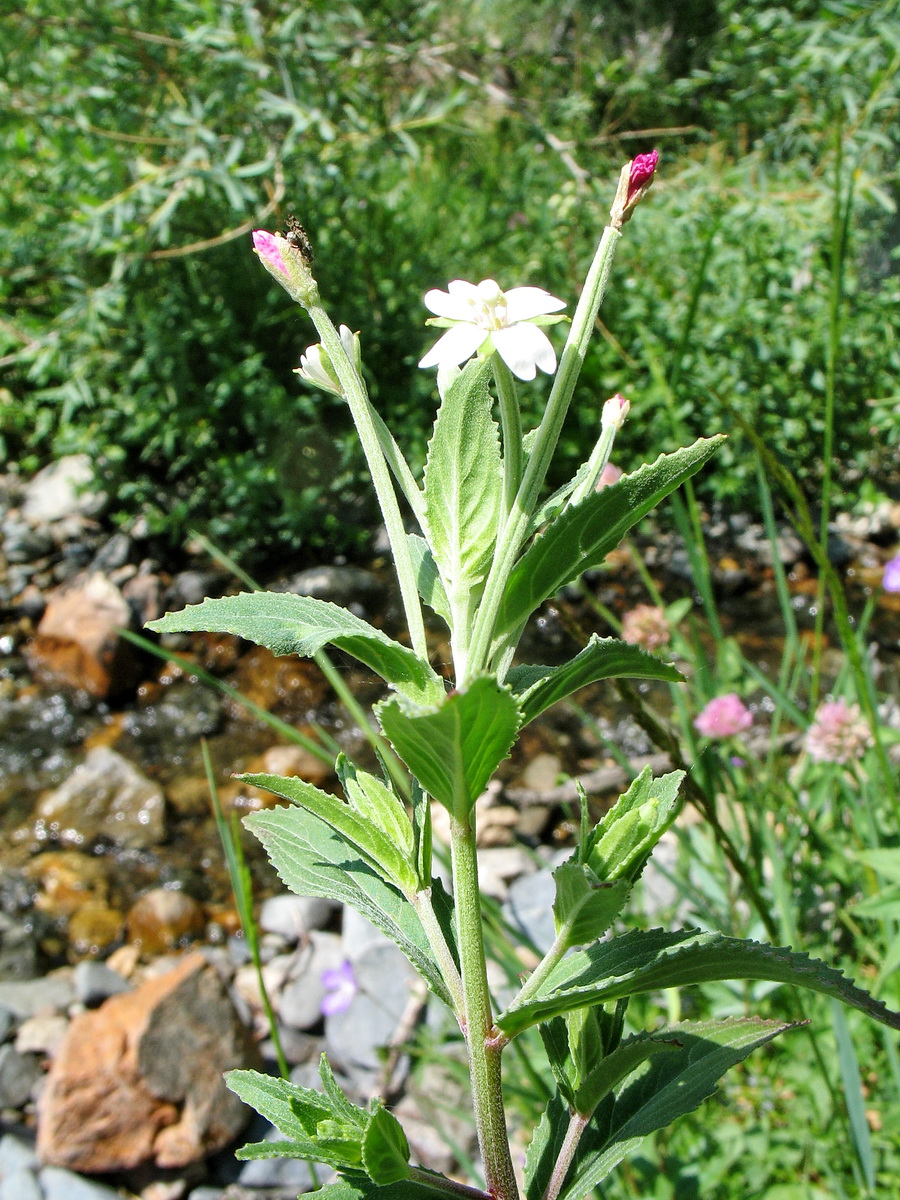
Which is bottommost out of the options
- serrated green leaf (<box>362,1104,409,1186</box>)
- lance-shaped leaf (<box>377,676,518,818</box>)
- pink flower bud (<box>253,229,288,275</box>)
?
serrated green leaf (<box>362,1104,409,1186</box>)

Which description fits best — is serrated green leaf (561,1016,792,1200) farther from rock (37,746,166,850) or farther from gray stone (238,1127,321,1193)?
rock (37,746,166,850)

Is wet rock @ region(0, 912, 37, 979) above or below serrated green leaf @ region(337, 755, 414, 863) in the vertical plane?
below

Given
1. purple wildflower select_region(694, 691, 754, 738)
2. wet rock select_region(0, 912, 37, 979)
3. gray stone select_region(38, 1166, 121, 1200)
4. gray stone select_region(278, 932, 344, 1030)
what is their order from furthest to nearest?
wet rock select_region(0, 912, 37, 979), gray stone select_region(278, 932, 344, 1030), gray stone select_region(38, 1166, 121, 1200), purple wildflower select_region(694, 691, 754, 738)

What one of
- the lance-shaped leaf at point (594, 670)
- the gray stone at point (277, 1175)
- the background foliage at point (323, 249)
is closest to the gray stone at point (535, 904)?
the gray stone at point (277, 1175)

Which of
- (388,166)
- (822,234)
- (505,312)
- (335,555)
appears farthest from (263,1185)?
(388,166)

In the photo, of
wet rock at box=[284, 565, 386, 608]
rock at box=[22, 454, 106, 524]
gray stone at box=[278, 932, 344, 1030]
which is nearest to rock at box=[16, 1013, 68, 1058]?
gray stone at box=[278, 932, 344, 1030]

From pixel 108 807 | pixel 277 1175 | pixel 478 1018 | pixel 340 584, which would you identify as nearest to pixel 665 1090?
pixel 478 1018
